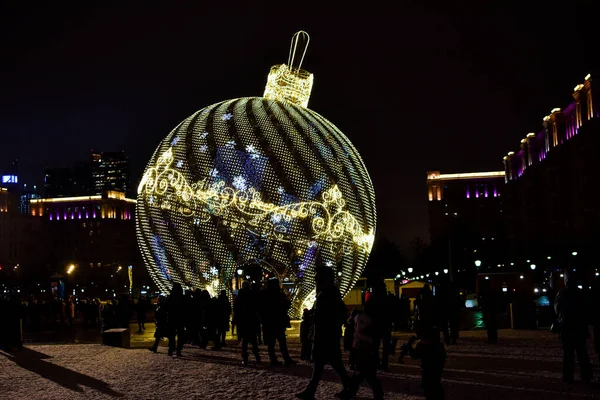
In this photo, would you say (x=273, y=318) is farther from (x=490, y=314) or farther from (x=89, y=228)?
(x=89, y=228)

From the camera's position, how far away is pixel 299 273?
896 inches

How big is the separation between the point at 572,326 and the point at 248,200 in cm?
1279

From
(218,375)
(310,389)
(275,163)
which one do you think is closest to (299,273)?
(275,163)

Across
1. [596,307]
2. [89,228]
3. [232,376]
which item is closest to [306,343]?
[232,376]

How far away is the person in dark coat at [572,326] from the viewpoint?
10266 millimetres

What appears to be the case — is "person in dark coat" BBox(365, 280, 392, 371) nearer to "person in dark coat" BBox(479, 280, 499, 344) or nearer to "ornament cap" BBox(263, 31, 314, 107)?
"person in dark coat" BBox(479, 280, 499, 344)

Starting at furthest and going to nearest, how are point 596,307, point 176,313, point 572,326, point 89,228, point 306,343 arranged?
point 89,228 → point 176,313 → point 306,343 → point 596,307 → point 572,326

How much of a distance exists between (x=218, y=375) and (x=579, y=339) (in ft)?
18.1

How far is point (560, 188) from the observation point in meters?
64.8

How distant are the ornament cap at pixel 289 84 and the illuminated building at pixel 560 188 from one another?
24678 mm

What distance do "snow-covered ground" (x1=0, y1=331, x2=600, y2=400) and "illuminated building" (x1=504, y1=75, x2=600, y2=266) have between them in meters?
32.3

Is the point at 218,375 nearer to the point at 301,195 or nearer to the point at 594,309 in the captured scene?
the point at 594,309

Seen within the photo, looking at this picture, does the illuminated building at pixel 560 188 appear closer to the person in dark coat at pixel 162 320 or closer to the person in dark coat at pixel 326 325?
the person in dark coat at pixel 162 320

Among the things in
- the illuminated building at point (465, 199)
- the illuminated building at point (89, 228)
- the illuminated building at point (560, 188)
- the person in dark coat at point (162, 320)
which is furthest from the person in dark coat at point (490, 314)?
the illuminated building at point (89, 228)
